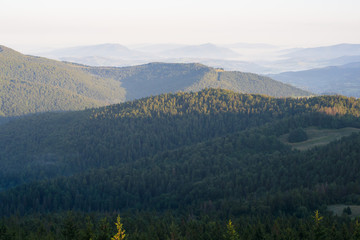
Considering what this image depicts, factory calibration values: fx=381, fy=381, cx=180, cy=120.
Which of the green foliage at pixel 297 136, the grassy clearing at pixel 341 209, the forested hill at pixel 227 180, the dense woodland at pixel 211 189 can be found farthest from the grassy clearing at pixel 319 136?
the grassy clearing at pixel 341 209

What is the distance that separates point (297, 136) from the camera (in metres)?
170

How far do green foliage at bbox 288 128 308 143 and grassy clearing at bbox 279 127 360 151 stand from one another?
224cm

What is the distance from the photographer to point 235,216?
106812 mm

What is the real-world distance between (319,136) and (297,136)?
9784mm

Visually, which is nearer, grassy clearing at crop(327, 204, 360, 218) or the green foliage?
grassy clearing at crop(327, 204, 360, 218)

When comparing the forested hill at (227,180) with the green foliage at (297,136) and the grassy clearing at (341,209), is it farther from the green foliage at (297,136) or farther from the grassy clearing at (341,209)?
the green foliage at (297,136)

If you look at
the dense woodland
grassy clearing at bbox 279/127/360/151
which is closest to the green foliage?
grassy clearing at bbox 279/127/360/151

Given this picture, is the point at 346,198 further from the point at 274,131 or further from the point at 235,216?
the point at 274,131

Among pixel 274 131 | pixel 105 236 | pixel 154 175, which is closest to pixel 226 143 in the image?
pixel 274 131

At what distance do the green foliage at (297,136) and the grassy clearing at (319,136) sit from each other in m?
2.24

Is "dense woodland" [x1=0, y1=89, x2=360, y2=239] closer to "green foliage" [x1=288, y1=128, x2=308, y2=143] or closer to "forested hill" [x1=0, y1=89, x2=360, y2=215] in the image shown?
"forested hill" [x1=0, y1=89, x2=360, y2=215]

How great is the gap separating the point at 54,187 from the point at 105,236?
11100 cm

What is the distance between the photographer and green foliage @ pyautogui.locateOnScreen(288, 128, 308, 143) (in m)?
169

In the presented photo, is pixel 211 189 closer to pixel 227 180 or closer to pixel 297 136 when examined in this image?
pixel 227 180
